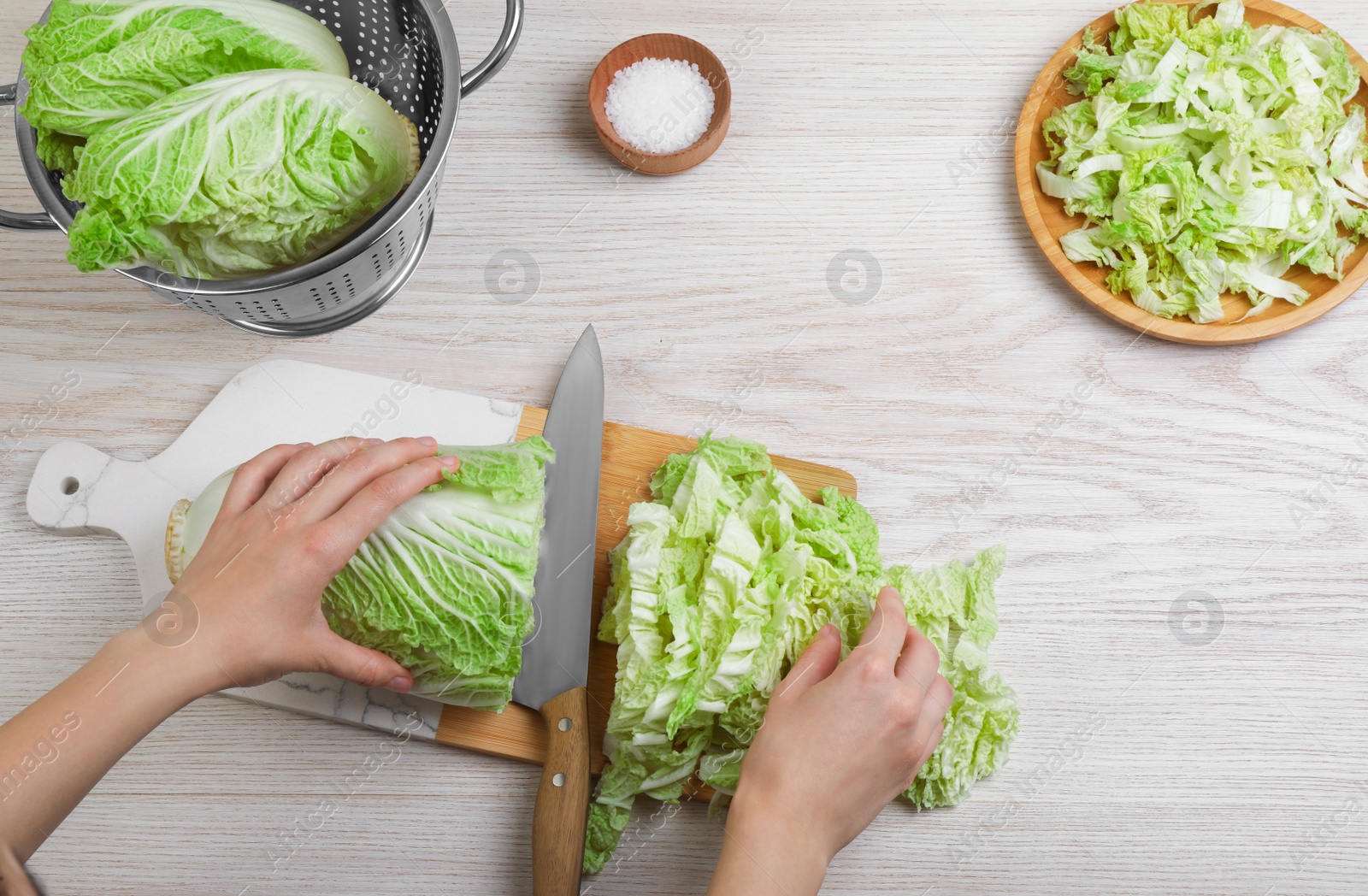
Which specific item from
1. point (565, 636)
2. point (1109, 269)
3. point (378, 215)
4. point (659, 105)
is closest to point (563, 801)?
point (565, 636)

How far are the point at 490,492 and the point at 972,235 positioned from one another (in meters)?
1.60

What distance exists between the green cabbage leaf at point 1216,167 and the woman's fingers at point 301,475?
1.97 m

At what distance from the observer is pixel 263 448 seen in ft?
7.73

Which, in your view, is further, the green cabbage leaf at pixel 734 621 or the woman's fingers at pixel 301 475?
the green cabbage leaf at pixel 734 621

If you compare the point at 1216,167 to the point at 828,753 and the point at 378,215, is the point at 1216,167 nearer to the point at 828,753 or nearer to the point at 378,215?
the point at 828,753

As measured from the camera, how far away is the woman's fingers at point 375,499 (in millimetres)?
1786

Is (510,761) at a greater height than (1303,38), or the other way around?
(1303,38)

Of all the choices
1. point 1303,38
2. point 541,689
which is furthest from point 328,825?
point 1303,38

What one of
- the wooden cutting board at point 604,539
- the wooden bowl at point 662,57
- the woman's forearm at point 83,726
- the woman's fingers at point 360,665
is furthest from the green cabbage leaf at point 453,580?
the wooden bowl at point 662,57

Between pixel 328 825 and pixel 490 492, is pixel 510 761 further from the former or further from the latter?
pixel 490 492

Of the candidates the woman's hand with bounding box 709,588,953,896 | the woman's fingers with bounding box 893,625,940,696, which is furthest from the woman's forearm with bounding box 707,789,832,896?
the woman's fingers with bounding box 893,625,940,696

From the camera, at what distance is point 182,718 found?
7.38 feet

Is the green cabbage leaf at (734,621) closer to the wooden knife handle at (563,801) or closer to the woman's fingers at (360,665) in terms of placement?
the wooden knife handle at (563,801)

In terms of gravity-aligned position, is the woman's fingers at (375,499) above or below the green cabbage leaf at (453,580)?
above
